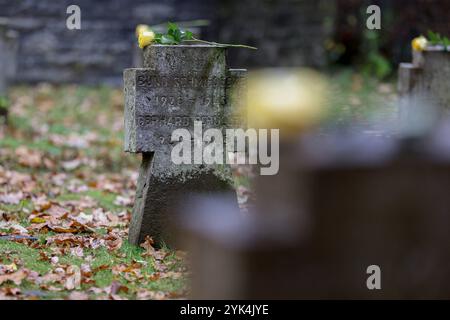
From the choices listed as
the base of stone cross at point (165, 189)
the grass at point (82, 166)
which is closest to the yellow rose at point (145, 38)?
the base of stone cross at point (165, 189)

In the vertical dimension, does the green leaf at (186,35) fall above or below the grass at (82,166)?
above

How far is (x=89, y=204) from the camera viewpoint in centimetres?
759

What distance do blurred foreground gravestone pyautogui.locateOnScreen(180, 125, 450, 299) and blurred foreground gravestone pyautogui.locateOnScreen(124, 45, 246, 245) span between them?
2.60 m

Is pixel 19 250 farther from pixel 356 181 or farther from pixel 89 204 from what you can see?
pixel 356 181

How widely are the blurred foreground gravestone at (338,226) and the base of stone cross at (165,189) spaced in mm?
2600

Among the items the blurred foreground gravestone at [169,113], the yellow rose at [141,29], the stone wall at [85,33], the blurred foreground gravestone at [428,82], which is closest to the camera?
the blurred foreground gravestone at [169,113]

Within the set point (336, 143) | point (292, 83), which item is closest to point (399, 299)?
point (336, 143)

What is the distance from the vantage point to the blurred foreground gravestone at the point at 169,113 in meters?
5.79

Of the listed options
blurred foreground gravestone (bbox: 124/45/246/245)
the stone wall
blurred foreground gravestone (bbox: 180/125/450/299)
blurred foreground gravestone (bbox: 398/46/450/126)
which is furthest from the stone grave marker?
blurred foreground gravestone (bbox: 180/125/450/299)

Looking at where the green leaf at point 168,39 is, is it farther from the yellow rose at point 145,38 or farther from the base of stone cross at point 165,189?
Result: the base of stone cross at point 165,189

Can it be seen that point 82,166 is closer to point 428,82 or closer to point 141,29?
point 141,29

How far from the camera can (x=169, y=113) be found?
5.84 m

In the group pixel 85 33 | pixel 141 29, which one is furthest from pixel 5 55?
pixel 141 29

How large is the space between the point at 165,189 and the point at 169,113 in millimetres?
459
